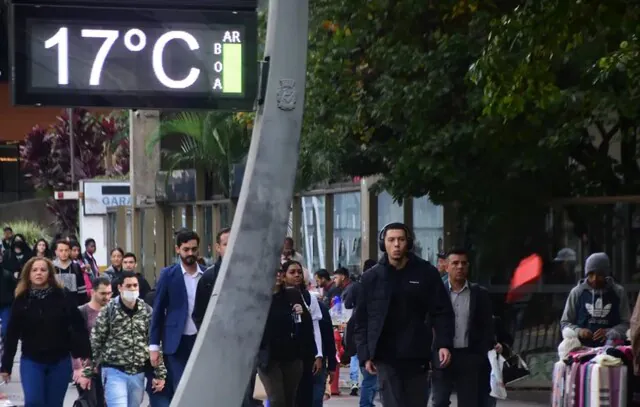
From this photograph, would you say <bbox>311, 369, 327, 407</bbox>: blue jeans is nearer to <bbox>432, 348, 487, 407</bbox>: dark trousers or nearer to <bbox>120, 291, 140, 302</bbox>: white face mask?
<bbox>432, 348, 487, 407</bbox>: dark trousers

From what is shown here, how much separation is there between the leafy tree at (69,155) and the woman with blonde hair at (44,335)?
39095 mm

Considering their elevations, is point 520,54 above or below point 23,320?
Result: above

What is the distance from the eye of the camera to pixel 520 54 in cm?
1449

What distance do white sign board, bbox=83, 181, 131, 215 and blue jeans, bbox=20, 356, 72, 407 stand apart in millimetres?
27330

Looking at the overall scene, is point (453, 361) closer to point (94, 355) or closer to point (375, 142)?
point (94, 355)

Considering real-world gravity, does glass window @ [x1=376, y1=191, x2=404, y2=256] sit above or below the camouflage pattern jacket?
above

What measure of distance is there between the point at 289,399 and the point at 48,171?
1769 inches

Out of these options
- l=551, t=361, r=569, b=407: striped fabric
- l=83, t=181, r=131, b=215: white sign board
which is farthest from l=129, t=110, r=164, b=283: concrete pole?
l=551, t=361, r=569, b=407: striped fabric

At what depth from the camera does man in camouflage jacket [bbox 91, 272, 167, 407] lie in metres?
12.3

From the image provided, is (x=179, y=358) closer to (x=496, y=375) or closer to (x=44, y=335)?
(x=44, y=335)

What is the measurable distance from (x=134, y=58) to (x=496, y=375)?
6199 mm

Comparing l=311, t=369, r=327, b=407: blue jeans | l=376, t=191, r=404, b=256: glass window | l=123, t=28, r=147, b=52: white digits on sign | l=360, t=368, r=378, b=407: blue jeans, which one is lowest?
l=360, t=368, r=378, b=407: blue jeans

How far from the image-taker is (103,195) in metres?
40.9

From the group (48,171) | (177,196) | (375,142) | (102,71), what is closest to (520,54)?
(375,142)
